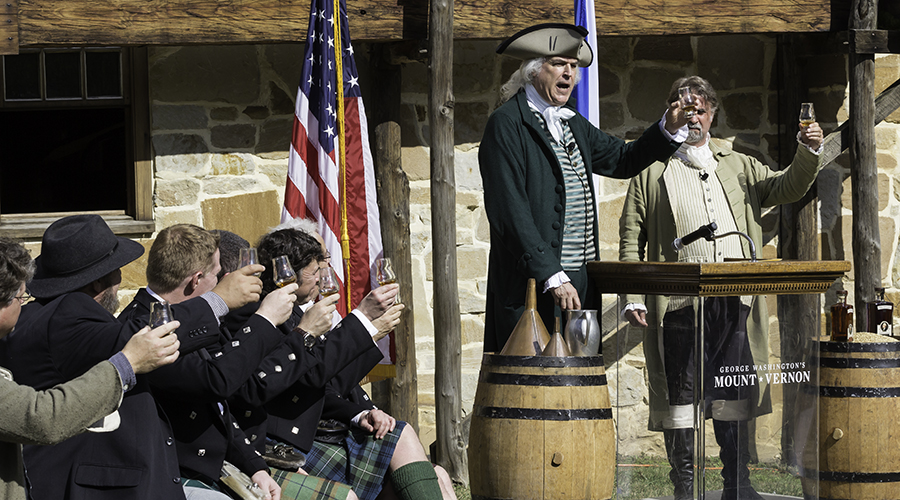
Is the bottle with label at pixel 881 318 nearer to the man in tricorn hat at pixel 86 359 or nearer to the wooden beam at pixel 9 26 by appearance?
the man in tricorn hat at pixel 86 359

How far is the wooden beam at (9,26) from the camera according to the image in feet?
16.0

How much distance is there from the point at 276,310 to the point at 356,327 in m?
0.40

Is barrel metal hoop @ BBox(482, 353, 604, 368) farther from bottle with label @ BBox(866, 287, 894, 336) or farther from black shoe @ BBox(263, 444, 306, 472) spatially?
bottle with label @ BBox(866, 287, 894, 336)

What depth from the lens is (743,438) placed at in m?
3.34

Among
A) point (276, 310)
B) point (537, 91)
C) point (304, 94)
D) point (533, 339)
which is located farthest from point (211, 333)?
point (304, 94)

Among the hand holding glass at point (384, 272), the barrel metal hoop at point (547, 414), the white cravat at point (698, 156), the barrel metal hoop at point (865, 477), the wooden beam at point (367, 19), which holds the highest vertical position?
the wooden beam at point (367, 19)

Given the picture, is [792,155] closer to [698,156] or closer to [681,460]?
[698,156]

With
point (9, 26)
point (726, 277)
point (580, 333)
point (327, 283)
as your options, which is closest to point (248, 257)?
point (327, 283)

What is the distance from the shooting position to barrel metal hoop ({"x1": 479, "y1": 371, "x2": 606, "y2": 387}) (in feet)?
10.2

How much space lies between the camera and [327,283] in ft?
10.6

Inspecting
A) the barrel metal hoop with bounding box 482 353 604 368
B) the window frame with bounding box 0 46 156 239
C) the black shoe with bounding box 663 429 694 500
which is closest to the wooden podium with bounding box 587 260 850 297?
the barrel metal hoop with bounding box 482 353 604 368

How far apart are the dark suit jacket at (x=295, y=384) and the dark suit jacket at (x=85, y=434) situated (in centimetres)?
49

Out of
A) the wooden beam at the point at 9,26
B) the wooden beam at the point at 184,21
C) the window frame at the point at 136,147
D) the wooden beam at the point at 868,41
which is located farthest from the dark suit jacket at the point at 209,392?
the wooden beam at the point at 868,41

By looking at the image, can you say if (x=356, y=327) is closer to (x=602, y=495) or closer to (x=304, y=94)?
(x=602, y=495)
